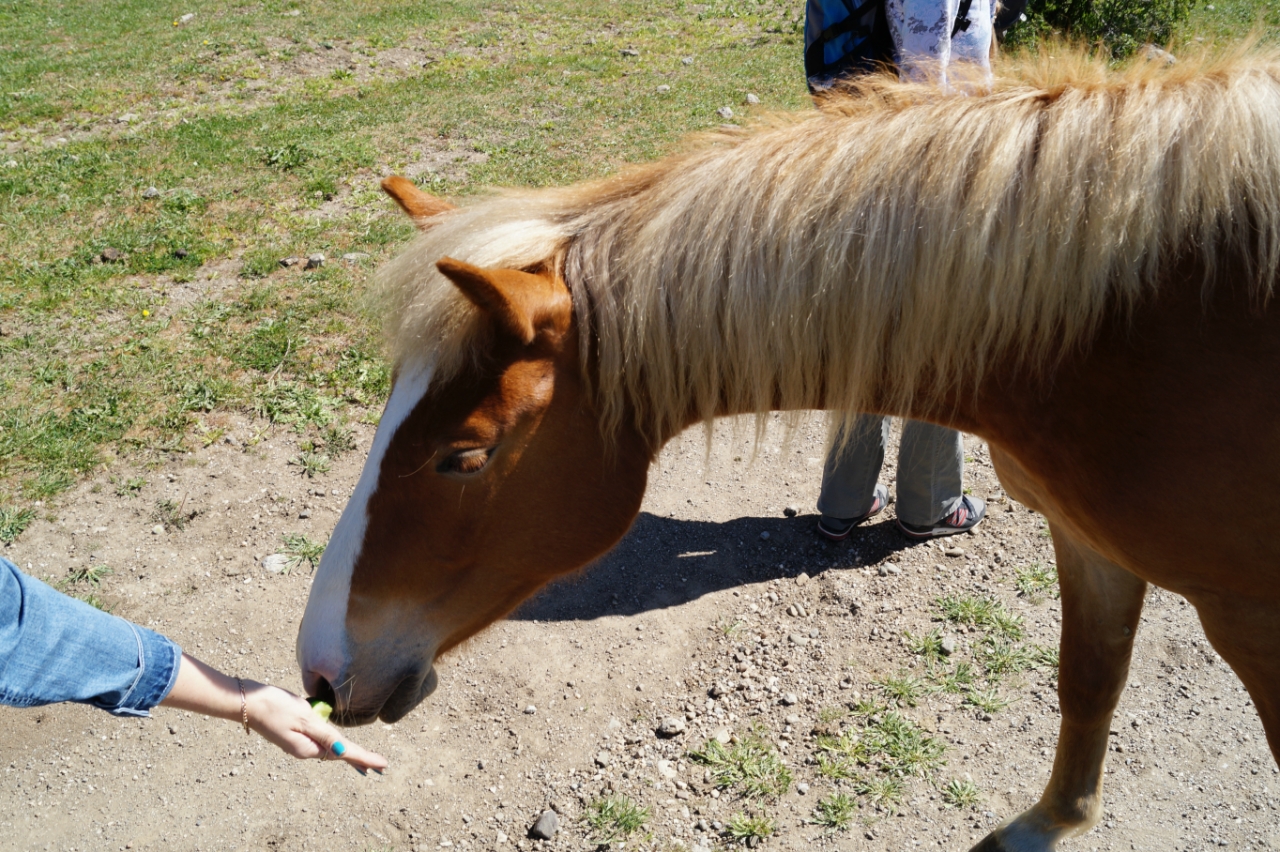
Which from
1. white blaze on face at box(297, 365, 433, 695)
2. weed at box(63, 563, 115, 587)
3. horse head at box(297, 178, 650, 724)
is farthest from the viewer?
weed at box(63, 563, 115, 587)

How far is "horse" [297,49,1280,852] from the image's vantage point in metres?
1.32

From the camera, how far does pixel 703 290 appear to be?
1457 mm

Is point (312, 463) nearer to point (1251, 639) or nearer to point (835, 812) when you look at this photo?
point (835, 812)

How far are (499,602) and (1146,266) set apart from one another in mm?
1365

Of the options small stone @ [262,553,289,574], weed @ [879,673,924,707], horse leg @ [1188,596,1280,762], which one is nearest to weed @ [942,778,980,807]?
weed @ [879,673,924,707]

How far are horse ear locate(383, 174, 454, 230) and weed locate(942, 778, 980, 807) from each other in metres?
2.16

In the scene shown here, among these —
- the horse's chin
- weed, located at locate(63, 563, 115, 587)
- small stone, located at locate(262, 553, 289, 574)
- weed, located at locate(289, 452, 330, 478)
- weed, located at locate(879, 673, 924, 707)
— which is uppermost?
the horse's chin

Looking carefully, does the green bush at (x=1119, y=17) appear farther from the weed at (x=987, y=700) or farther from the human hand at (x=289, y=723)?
the human hand at (x=289, y=723)

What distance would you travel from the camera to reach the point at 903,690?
270 cm

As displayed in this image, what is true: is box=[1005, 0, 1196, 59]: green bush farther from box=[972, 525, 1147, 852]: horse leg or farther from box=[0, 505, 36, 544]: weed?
box=[0, 505, 36, 544]: weed

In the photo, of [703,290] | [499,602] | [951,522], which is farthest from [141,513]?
[951,522]

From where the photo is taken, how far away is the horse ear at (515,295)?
127 cm

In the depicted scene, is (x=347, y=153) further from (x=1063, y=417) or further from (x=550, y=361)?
(x=1063, y=417)

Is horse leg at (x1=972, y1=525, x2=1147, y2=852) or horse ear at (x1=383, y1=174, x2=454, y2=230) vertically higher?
horse ear at (x1=383, y1=174, x2=454, y2=230)
